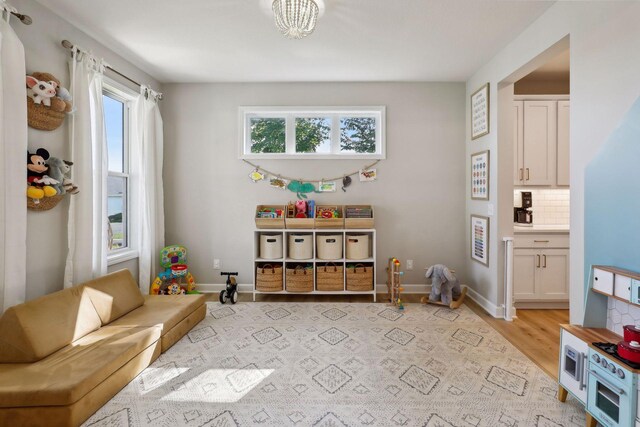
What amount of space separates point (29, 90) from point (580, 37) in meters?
3.89

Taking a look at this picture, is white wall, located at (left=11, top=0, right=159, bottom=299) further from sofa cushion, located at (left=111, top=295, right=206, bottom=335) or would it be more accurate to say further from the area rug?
the area rug

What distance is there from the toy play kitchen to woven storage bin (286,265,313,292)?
8.17ft

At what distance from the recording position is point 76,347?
2.09m

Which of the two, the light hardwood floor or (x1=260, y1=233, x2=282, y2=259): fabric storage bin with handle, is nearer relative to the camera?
the light hardwood floor

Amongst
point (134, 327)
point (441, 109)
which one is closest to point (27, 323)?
point (134, 327)

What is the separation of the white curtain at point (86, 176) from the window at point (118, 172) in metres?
0.42

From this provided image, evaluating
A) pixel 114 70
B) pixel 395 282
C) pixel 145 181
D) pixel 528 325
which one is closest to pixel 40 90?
pixel 114 70

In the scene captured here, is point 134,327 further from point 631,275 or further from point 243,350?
point 631,275

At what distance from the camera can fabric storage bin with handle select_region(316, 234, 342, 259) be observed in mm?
3846

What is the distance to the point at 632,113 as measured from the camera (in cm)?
169

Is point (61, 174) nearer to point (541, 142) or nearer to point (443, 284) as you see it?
point (443, 284)

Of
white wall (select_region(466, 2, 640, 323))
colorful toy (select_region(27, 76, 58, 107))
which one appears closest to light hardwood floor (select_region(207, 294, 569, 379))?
white wall (select_region(466, 2, 640, 323))

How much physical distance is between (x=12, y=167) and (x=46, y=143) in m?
0.46

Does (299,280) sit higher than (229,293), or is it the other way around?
(299,280)
